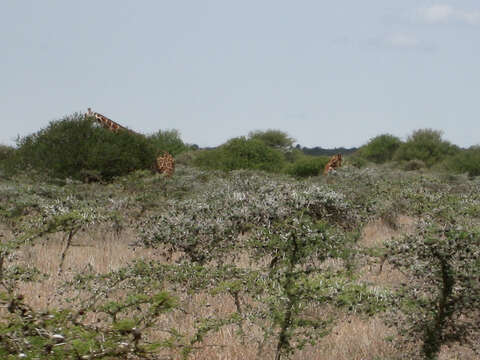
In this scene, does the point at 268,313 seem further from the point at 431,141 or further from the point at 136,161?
the point at 431,141

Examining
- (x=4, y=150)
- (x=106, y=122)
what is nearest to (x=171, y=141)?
(x=4, y=150)

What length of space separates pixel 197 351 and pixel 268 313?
2.79 ft

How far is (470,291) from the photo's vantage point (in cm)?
465

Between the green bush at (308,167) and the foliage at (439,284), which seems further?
the green bush at (308,167)

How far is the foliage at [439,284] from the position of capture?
4.55m

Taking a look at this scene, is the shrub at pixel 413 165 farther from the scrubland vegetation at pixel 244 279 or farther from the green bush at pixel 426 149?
the scrubland vegetation at pixel 244 279

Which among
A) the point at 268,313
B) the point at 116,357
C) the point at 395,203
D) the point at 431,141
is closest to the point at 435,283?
the point at 268,313

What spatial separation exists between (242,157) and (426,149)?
1312 inches

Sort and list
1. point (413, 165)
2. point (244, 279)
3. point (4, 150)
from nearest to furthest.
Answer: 1. point (244, 279)
2. point (4, 150)
3. point (413, 165)

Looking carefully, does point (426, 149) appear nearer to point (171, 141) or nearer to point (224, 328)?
point (171, 141)

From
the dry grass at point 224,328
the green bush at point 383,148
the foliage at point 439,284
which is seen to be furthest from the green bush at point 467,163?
the foliage at point 439,284

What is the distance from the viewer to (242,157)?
32281 millimetres

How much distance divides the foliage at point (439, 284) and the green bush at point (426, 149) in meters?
55.9

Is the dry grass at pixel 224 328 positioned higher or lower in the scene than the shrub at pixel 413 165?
lower
